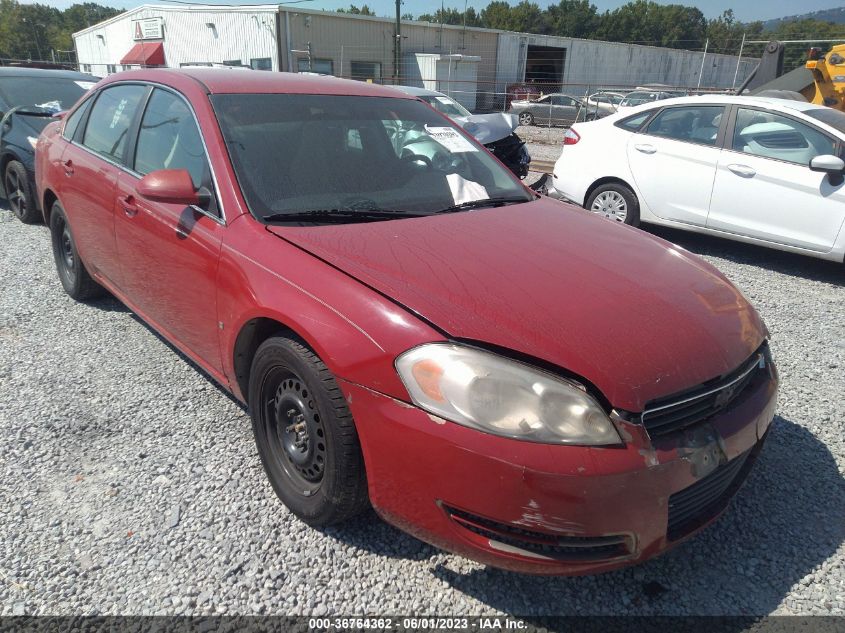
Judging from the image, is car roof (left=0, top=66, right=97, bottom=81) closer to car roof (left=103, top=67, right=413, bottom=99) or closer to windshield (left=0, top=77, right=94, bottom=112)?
windshield (left=0, top=77, right=94, bottom=112)

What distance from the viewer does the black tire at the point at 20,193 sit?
6.55m

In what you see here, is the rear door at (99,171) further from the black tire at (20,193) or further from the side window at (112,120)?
the black tire at (20,193)

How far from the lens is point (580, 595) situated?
2143 millimetres

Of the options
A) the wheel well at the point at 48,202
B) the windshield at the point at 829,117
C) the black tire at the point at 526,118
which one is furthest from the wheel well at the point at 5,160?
the black tire at the point at 526,118

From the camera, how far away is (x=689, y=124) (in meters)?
6.30

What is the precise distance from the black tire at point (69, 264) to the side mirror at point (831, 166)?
19.2 ft

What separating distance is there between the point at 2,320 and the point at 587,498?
169 inches

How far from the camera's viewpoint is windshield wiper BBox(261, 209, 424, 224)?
2510 millimetres

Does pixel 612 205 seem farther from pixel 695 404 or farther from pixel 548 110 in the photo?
pixel 548 110

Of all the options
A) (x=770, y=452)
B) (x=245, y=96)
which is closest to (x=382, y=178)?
(x=245, y=96)

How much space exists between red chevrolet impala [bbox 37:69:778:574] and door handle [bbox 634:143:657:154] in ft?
12.2

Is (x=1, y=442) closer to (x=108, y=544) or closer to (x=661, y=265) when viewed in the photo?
(x=108, y=544)

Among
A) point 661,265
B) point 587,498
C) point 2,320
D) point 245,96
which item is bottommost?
point 2,320

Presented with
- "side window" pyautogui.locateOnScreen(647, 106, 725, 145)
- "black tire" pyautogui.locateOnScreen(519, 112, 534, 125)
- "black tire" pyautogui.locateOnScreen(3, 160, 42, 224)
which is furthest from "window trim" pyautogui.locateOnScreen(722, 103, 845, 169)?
"black tire" pyautogui.locateOnScreen(519, 112, 534, 125)
